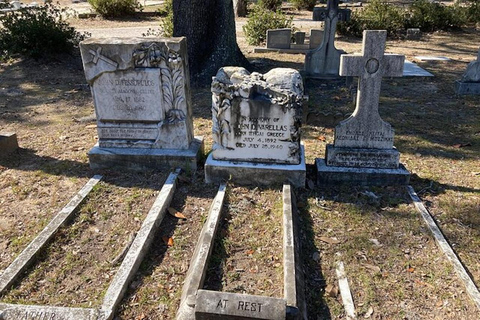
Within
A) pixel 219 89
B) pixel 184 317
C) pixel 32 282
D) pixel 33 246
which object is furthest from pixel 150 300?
pixel 219 89

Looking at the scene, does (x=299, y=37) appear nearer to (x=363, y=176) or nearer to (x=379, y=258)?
(x=363, y=176)

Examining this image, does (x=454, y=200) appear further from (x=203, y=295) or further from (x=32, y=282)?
(x=32, y=282)

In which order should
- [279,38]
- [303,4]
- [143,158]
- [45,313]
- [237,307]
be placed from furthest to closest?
[303,4] → [279,38] → [143,158] → [45,313] → [237,307]

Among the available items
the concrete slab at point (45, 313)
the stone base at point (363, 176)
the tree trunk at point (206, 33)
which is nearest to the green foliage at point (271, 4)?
the tree trunk at point (206, 33)

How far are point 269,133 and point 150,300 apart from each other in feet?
8.41

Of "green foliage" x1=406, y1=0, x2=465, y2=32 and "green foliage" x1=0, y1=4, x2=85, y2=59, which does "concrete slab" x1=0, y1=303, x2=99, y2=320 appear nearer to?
"green foliage" x1=0, y1=4, x2=85, y2=59

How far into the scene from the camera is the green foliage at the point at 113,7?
71.2 feet

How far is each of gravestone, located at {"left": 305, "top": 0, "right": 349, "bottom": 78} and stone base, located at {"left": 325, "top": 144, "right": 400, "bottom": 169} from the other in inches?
230

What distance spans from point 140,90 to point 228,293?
348 cm

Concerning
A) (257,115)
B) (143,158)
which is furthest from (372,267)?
(143,158)

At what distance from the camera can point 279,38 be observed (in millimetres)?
14797

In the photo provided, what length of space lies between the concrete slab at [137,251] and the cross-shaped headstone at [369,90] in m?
2.42

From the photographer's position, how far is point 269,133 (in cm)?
532

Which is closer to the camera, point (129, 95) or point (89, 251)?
point (89, 251)
